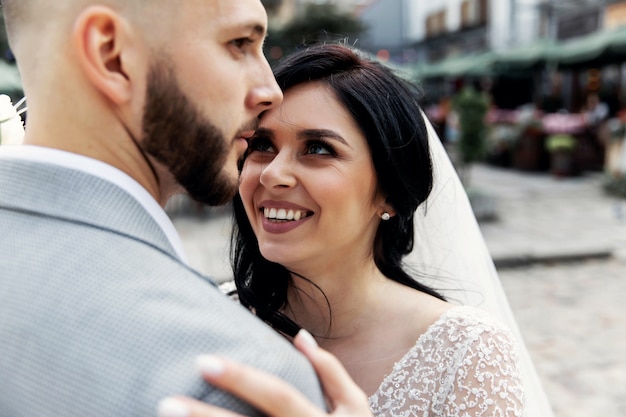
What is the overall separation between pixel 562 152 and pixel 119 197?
12618 millimetres

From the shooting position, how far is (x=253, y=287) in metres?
1.97

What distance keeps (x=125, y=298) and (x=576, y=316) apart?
214 inches

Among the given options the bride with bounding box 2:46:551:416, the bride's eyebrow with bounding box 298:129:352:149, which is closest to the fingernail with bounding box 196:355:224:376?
the bride with bounding box 2:46:551:416

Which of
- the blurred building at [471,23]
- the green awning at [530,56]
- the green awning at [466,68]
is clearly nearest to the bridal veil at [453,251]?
the green awning at [530,56]

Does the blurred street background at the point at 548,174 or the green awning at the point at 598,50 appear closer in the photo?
the blurred street background at the point at 548,174

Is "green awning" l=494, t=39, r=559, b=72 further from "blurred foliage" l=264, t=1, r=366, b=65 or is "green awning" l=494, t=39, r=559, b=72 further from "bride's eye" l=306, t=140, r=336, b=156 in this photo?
"bride's eye" l=306, t=140, r=336, b=156

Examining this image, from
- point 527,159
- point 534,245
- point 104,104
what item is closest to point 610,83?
point 527,159

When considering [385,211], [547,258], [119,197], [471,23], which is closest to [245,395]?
[119,197]

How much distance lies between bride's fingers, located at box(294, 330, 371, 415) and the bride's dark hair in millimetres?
930

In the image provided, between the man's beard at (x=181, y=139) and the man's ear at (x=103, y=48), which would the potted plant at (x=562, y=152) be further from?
the man's ear at (x=103, y=48)

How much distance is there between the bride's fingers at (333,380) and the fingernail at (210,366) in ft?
0.53

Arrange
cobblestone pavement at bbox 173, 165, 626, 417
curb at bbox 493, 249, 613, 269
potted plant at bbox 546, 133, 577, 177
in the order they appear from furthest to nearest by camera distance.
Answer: potted plant at bbox 546, 133, 577, 177 → curb at bbox 493, 249, 613, 269 → cobblestone pavement at bbox 173, 165, 626, 417

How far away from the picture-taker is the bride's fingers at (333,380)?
812 mm

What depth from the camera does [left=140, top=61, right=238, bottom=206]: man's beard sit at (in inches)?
31.8
